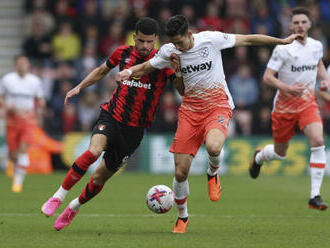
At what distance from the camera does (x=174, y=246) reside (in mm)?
7672

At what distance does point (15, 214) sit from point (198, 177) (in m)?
8.28

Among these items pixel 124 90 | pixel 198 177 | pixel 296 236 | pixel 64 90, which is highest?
pixel 124 90

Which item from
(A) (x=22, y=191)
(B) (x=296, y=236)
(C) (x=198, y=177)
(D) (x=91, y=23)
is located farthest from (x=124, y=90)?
(D) (x=91, y=23)

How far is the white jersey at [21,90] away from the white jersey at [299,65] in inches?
223

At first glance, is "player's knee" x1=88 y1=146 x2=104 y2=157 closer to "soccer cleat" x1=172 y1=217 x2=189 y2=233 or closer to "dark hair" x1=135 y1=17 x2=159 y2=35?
"soccer cleat" x1=172 y1=217 x2=189 y2=233

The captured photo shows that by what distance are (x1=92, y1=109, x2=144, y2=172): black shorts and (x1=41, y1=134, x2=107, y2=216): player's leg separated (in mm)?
200

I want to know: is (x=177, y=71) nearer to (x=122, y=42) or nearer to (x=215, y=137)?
(x=215, y=137)

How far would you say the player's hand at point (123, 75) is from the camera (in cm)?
845

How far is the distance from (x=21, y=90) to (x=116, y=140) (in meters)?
6.74

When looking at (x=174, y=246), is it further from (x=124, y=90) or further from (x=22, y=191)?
(x=22, y=191)

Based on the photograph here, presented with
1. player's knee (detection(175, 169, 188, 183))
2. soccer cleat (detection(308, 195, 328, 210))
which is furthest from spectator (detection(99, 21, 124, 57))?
player's knee (detection(175, 169, 188, 183))

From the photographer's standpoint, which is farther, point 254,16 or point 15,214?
point 254,16

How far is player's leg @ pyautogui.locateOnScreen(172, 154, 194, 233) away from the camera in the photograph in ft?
29.4

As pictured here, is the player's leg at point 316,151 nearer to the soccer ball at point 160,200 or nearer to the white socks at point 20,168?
the soccer ball at point 160,200
